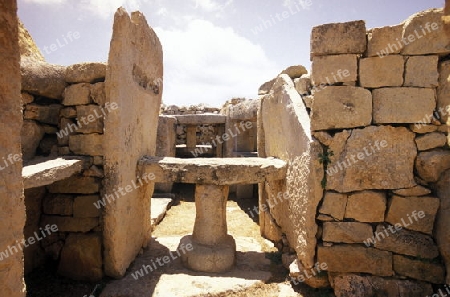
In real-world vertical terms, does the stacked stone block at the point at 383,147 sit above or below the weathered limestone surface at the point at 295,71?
below

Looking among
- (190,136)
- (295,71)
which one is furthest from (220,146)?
(295,71)

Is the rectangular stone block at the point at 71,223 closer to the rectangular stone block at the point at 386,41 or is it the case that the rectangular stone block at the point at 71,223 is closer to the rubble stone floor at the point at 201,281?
the rubble stone floor at the point at 201,281

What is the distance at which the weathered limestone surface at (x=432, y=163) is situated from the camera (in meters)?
2.69

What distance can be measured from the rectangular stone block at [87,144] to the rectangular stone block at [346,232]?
110 inches

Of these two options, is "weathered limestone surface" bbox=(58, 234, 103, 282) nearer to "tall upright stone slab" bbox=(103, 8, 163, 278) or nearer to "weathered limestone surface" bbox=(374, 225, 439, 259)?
"tall upright stone slab" bbox=(103, 8, 163, 278)

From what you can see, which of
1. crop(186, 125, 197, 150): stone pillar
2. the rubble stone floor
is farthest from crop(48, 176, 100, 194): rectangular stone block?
crop(186, 125, 197, 150): stone pillar

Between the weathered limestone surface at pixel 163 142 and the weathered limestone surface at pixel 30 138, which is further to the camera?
the weathered limestone surface at pixel 163 142

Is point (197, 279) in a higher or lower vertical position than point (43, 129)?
lower

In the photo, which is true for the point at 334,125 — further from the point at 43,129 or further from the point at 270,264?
the point at 43,129

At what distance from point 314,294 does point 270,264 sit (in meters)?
0.96

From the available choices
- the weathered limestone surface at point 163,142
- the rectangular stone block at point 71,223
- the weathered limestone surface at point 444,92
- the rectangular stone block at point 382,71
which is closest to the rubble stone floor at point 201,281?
the rectangular stone block at point 71,223

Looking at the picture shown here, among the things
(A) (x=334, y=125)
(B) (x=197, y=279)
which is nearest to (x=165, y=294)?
(B) (x=197, y=279)

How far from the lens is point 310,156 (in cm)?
299

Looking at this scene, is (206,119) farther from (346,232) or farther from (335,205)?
(346,232)
